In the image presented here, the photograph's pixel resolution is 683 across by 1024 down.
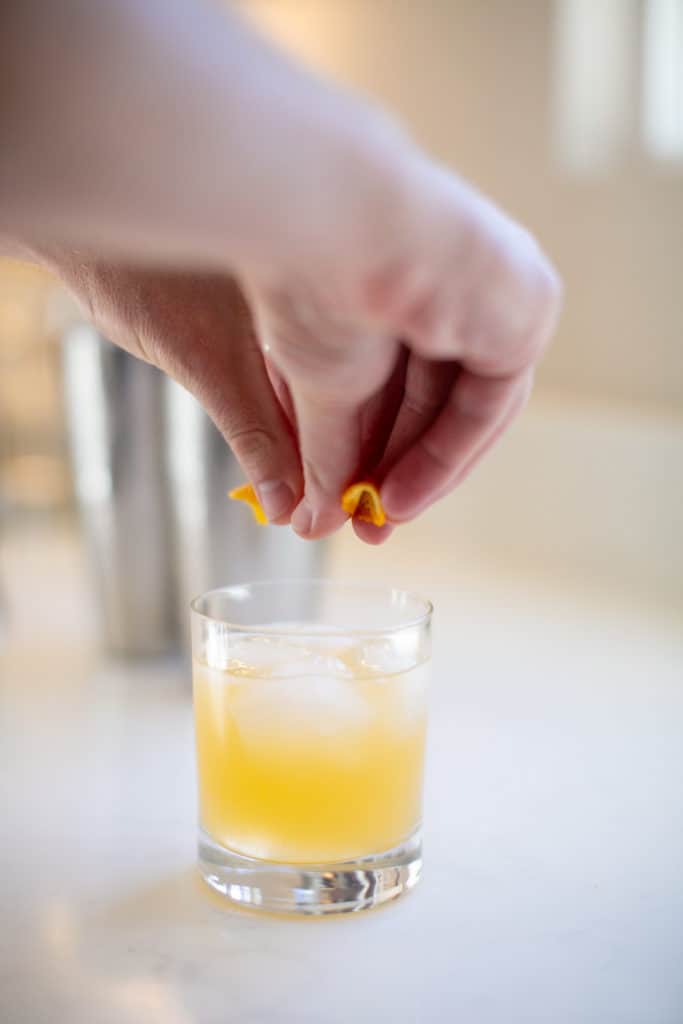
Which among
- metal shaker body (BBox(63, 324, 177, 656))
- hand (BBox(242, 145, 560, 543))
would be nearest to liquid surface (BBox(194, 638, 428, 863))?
hand (BBox(242, 145, 560, 543))

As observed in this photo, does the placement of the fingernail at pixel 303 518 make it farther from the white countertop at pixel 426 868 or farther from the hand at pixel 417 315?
the white countertop at pixel 426 868

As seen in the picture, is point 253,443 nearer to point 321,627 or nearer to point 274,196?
point 321,627

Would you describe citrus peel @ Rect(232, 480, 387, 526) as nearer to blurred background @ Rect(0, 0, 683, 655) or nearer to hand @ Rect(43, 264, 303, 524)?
hand @ Rect(43, 264, 303, 524)

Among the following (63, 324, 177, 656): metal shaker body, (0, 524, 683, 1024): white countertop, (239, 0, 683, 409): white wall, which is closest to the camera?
(0, 524, 683, 1024): white countertop

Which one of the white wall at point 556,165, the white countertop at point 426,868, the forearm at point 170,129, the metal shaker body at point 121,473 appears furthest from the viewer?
the white wall at point 556,165

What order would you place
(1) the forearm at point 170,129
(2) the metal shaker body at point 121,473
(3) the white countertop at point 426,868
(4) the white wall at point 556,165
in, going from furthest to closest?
(4) the white wall at point 556,165 < (2) the metal shaker body at point 121,473 < (3) the white countertop at point 426,868 < (1) the forearm at point 170,129

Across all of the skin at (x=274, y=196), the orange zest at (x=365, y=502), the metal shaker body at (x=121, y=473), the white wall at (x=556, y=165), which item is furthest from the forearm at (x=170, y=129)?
the white wall at (x=556, y=165)

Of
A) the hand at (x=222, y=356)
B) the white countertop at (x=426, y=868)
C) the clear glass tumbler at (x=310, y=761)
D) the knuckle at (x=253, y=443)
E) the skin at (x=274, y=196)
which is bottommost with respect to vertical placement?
the white countertop at (x=426, y=868)

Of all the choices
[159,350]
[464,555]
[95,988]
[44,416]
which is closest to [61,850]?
[95,988]
